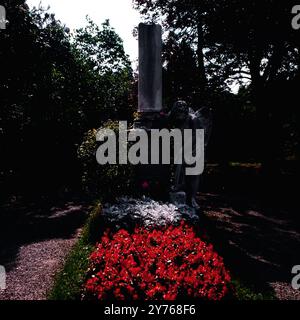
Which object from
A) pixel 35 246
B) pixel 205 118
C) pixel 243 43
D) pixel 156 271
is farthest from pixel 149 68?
pixel 243 43

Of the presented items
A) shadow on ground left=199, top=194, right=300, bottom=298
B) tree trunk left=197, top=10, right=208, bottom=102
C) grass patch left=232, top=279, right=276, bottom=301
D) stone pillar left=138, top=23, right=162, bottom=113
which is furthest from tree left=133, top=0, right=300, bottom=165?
grass patch left=232, top=279, right=276, bottom=301

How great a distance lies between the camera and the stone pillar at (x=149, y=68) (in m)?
10.3

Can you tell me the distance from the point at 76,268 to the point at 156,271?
203 cm

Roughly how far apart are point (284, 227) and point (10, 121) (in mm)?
12375

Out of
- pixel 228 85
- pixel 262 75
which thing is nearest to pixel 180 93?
pixel 228 85

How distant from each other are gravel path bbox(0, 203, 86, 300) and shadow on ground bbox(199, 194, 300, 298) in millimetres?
3581

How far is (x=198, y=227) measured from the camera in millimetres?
8344

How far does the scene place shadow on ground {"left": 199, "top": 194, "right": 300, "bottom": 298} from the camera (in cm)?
754

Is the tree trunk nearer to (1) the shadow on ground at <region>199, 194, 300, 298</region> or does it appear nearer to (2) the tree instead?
(2) the tree

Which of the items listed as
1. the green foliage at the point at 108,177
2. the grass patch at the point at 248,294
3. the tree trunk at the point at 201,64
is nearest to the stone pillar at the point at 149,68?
the green foliage at the point at 108,177

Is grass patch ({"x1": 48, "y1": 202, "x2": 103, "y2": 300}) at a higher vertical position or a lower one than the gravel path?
higher

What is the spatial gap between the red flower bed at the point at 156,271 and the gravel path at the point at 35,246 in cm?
137

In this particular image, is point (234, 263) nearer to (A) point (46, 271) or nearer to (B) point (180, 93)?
(A) point (46, 271)
